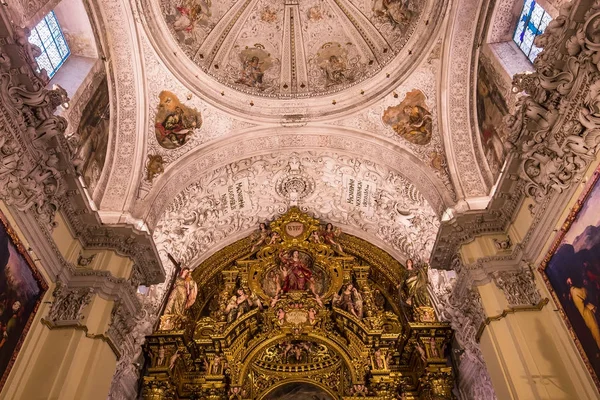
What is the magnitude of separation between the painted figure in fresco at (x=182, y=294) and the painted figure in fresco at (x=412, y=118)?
677cm

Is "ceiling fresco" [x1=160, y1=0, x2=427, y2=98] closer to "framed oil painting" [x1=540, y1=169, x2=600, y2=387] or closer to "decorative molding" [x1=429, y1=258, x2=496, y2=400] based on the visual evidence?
"decorative molding" [x1=429, y1=258, x2=496, y2=400]

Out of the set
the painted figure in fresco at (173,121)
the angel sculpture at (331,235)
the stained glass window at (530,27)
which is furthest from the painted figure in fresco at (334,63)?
the stained glass window at (530,27)

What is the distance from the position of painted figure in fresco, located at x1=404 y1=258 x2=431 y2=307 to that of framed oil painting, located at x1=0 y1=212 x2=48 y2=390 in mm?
8614

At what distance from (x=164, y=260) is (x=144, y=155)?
2995mm

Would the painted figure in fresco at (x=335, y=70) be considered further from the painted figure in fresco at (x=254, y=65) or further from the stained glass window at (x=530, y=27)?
the stained glass window at (x=530, y=27)

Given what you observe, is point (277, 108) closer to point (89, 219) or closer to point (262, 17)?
point (262, 17)

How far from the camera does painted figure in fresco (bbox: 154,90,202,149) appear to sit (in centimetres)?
1174

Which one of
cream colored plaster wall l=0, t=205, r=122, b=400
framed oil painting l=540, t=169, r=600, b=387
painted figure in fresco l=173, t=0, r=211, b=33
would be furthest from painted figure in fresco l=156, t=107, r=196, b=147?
framed oil painting l=540, t=169, r=600, b=387

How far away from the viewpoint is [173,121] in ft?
39.1

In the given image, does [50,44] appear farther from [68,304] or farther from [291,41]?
[291,41]

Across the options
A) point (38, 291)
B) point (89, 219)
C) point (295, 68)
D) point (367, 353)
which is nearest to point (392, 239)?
point (367, 353)

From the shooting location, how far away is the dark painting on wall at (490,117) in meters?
9.80

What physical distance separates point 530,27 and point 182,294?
1027 cm

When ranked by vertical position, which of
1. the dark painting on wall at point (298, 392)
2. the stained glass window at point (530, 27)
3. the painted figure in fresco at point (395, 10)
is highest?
the painted figure in fresco at point (395, 10)
